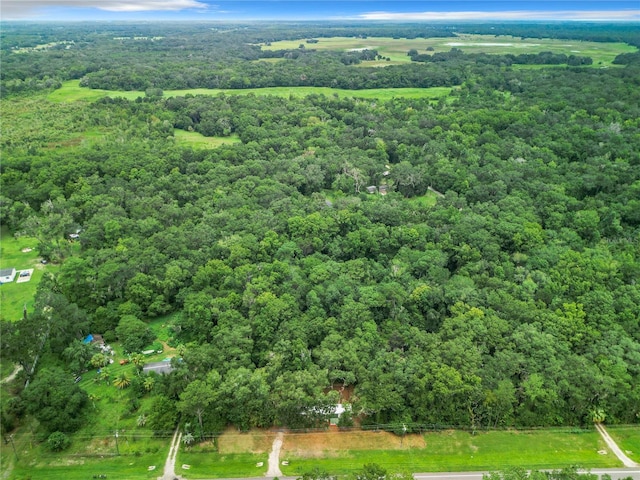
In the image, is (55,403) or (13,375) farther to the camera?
(13,375)

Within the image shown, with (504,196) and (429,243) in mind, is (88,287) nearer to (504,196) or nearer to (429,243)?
(429,243)

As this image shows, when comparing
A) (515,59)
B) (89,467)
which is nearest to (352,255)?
(89,467)

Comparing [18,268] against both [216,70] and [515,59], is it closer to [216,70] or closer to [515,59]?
[216,70]

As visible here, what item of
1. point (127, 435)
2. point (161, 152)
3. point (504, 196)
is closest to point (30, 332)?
point (127, 435)

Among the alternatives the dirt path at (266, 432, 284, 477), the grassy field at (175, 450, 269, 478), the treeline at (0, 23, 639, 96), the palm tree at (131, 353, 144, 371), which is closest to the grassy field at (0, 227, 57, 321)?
the palm tree at (131, 353, 144, 371)

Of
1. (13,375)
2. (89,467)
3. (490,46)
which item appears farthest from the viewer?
(490,46)

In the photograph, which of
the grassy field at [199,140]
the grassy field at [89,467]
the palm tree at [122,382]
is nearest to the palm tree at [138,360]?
the palm tree at [122,382]
